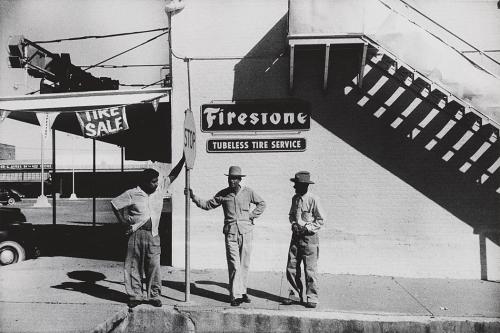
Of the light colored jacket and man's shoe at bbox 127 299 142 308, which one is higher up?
the light colored jacket

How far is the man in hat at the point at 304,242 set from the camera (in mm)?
6477

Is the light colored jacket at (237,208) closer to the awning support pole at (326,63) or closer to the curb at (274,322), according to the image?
the curb at (274,322)

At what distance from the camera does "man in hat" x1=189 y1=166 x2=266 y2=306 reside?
21.4 ft

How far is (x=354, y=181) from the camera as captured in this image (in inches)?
348

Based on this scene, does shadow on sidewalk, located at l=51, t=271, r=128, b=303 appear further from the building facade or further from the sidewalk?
the building facade

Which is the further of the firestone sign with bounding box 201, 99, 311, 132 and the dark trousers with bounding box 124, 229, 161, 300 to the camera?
the firestone sign with bounding box 201, 99, 311, 132

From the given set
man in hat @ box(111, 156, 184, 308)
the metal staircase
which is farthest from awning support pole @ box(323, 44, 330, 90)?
man in hat @ box(111, 156, 184, 308)

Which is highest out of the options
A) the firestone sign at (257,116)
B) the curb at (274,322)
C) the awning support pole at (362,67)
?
the awning support pole at (362,67)

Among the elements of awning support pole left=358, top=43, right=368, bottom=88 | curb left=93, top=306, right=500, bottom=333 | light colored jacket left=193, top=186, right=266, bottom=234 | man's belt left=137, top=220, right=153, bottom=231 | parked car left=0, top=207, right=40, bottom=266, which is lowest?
curb left=93, top=306, right=500, bottom=333

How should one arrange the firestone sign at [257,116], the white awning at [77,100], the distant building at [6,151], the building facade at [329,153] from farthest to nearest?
1. the distant building at [6,151]
2. the white awning at [77,100]
3. the firestone sign at [257,116]
4. the building facade at [329,153]

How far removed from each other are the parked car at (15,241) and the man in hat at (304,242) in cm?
659

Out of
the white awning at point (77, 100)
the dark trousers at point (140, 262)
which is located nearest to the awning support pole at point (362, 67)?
the white awning at point (77, 100)

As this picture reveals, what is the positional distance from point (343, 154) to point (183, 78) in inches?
142

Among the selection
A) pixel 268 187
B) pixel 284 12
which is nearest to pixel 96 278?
pixel 268 187
